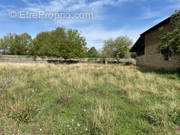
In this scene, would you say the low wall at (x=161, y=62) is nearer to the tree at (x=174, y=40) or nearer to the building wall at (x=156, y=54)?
the building wall at (x=156, y=54)

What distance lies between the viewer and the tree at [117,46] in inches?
1008

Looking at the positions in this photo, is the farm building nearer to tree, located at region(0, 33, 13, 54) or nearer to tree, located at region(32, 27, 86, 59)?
tree, located at region(32, 27, 86, 59)

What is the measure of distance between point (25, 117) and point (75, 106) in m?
1.24

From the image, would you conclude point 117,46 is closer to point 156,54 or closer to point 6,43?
point 156,54

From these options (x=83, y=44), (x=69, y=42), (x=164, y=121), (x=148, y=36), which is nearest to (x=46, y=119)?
(x=164, y=121)

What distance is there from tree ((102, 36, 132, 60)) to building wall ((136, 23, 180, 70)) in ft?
34.4

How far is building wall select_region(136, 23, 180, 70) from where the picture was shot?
34.3ft

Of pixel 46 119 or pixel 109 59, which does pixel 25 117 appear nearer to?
pixel 46 119

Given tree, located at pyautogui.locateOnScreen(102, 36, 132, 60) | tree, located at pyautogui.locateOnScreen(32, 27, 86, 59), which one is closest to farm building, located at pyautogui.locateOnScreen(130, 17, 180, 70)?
tree, located at pyautogui.locateOnScreen(102, 36, 132, 60)

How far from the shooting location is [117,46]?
1023 inches

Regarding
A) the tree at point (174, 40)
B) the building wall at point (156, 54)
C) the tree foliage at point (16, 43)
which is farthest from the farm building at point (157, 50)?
the tree foliage at point (16, 43)

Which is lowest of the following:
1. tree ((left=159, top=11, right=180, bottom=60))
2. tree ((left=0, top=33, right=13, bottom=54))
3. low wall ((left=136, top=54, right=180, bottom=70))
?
low wall ((left=136, top=54, right=180, bottom=70))

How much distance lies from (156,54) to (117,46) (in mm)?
13615

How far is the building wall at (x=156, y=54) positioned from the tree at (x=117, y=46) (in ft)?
34.4
